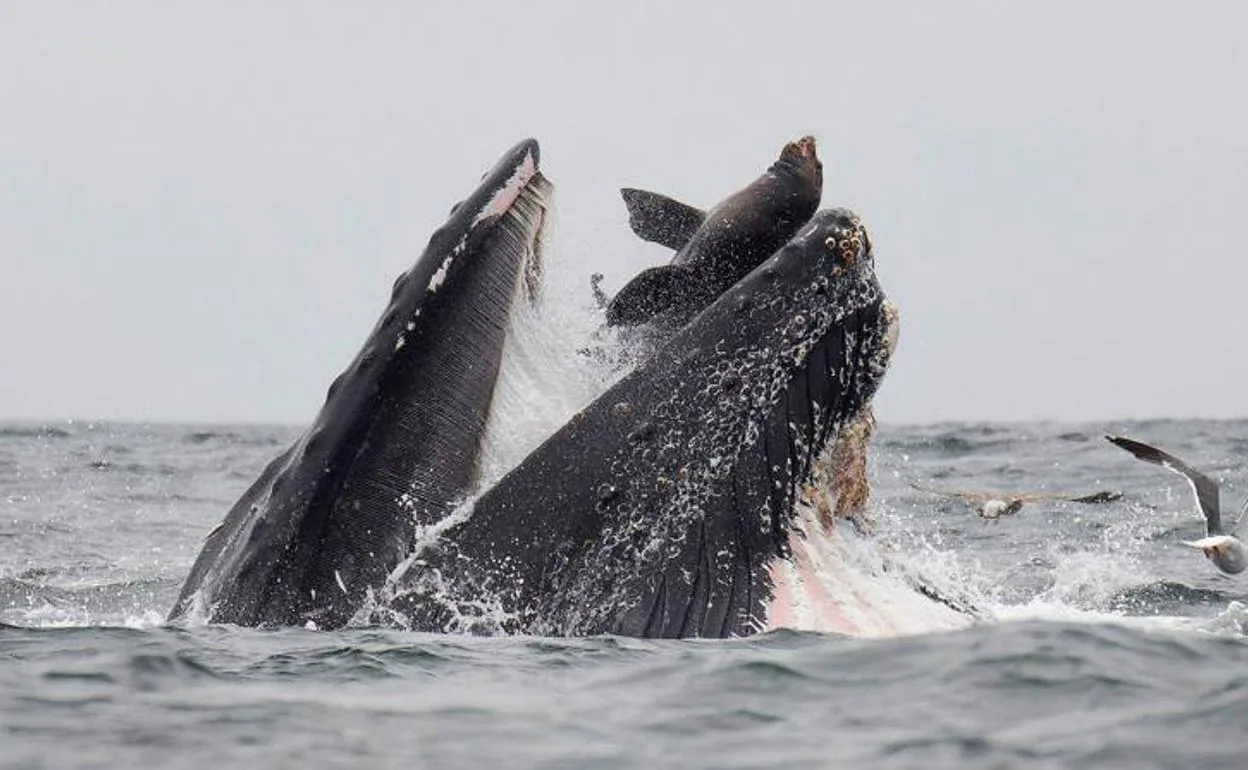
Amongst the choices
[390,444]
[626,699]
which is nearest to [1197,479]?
[626,699]

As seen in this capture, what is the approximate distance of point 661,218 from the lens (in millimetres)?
7844

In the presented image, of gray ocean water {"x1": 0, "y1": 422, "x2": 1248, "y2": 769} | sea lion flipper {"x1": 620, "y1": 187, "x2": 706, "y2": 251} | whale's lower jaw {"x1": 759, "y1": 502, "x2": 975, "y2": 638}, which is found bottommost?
gray ocean water {"x1": 0, "y1": 422, "x2": 1248, "y2": 769}

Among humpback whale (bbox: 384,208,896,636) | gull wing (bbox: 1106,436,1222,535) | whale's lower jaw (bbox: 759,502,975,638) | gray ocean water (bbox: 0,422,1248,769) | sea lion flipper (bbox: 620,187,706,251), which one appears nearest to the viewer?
gray ocean water (bbox: 0,422,1248,769)

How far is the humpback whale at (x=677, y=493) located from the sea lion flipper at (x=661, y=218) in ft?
2.93

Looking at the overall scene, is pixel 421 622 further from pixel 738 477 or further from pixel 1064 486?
pixel 1064 486

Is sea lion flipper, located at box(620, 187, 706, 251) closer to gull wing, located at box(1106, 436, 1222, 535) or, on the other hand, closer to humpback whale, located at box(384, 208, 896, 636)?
humpback whale, located at box(384, 208, 896, 636)

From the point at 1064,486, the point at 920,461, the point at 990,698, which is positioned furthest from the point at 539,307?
the point at 920,461

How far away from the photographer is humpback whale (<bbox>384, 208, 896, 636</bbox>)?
21.9 feet

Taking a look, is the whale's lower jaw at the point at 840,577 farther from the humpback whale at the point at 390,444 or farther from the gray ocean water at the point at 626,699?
the humpback whale at the point at 390,444

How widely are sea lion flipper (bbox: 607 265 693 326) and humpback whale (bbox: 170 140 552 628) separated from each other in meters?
0.34

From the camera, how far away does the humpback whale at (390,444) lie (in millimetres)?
6684

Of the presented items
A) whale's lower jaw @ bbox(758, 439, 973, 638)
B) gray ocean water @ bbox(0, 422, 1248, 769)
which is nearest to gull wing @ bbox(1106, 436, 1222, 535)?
gray ocean water @ bbox(0, 422, 1248, 769)

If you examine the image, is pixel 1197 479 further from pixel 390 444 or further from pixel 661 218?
pixel 390 444

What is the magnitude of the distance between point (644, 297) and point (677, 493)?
2.68 ft
